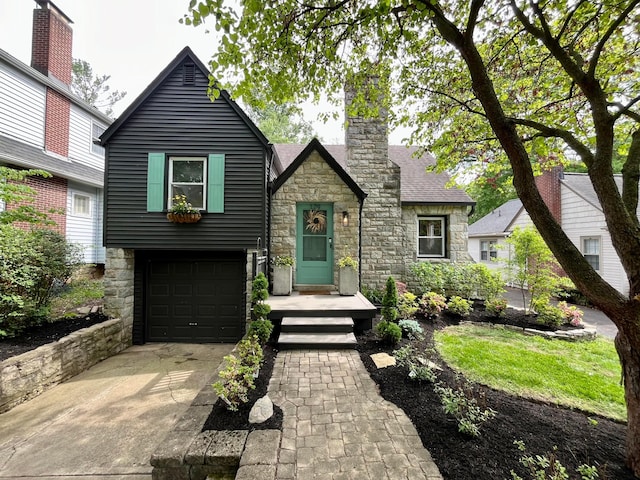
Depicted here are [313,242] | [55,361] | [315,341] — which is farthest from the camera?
[313,242]

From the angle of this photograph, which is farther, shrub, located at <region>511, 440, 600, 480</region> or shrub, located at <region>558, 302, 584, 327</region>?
shrub, located at <region>558, 302, 584, 327</region>

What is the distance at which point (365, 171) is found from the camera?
818 cm

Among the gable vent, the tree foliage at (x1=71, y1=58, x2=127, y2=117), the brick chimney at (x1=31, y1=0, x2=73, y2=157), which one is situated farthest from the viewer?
the tree foliage at (x1=71, y1=58, x2=127, y2=117)

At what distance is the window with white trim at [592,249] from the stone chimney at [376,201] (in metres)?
8.05

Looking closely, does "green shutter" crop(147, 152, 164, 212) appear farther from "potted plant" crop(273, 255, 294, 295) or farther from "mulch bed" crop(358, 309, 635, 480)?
"mulch bed" crop(358, 309, 635, 480)

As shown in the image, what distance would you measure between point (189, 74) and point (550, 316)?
1026 centimetres

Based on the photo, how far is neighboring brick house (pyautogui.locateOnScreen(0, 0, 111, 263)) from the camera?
794 cm

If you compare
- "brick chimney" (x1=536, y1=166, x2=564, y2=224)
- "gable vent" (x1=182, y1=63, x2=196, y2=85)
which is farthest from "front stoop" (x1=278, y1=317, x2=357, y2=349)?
"brick chimney" (x1=536, y1=166, x2=564, y2=224)

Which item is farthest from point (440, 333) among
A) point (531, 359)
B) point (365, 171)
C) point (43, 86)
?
point (43, 86)

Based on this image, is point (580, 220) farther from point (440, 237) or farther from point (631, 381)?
point (631, 381)

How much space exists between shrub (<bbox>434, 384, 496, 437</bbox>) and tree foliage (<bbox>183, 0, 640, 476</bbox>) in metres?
1.04

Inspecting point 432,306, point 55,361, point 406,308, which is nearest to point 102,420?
point 55,361

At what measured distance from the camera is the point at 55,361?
434cm

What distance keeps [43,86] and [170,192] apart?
773cm
